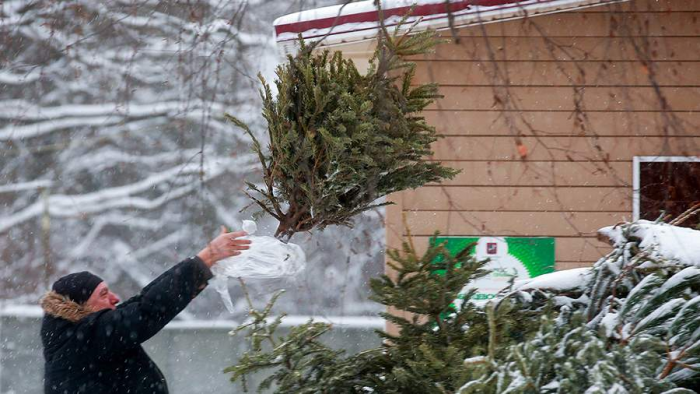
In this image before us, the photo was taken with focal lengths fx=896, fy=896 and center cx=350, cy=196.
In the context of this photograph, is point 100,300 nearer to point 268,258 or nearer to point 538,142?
point 268,258

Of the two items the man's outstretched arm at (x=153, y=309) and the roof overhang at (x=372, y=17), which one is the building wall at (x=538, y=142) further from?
the man's outstretched arm at (x=153, y=309)

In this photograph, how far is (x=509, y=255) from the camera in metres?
6.64

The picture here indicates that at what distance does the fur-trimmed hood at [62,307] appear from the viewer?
4.33m

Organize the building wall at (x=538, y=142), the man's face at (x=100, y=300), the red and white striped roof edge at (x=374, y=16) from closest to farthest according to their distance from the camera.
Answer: the man's face at (x=100, y=300) → the red and white striped roof edge at (x=374, y=16) → the building wall at (x=538, y=142)

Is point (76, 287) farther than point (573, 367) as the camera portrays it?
Yes

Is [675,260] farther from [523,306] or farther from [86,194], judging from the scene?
[86,194]

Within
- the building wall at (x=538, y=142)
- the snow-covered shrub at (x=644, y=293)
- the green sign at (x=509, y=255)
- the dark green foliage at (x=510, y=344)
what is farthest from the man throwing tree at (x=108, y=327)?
the green sign at (x=509, y=255)

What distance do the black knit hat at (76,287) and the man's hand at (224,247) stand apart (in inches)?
27.7

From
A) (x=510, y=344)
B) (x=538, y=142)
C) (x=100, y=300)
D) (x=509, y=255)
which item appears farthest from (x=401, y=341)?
(x=538, y=142)

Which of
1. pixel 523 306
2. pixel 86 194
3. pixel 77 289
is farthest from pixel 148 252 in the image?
pixel 523 306

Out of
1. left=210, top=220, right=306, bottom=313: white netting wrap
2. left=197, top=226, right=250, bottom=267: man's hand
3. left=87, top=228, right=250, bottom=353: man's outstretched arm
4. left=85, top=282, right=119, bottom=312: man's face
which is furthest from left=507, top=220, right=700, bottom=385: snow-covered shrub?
left=85, top=282, right=119, bottom=312: man's face

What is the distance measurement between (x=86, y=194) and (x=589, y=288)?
14004 mm

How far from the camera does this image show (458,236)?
6.61m

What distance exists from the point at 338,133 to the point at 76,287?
5.78ft
